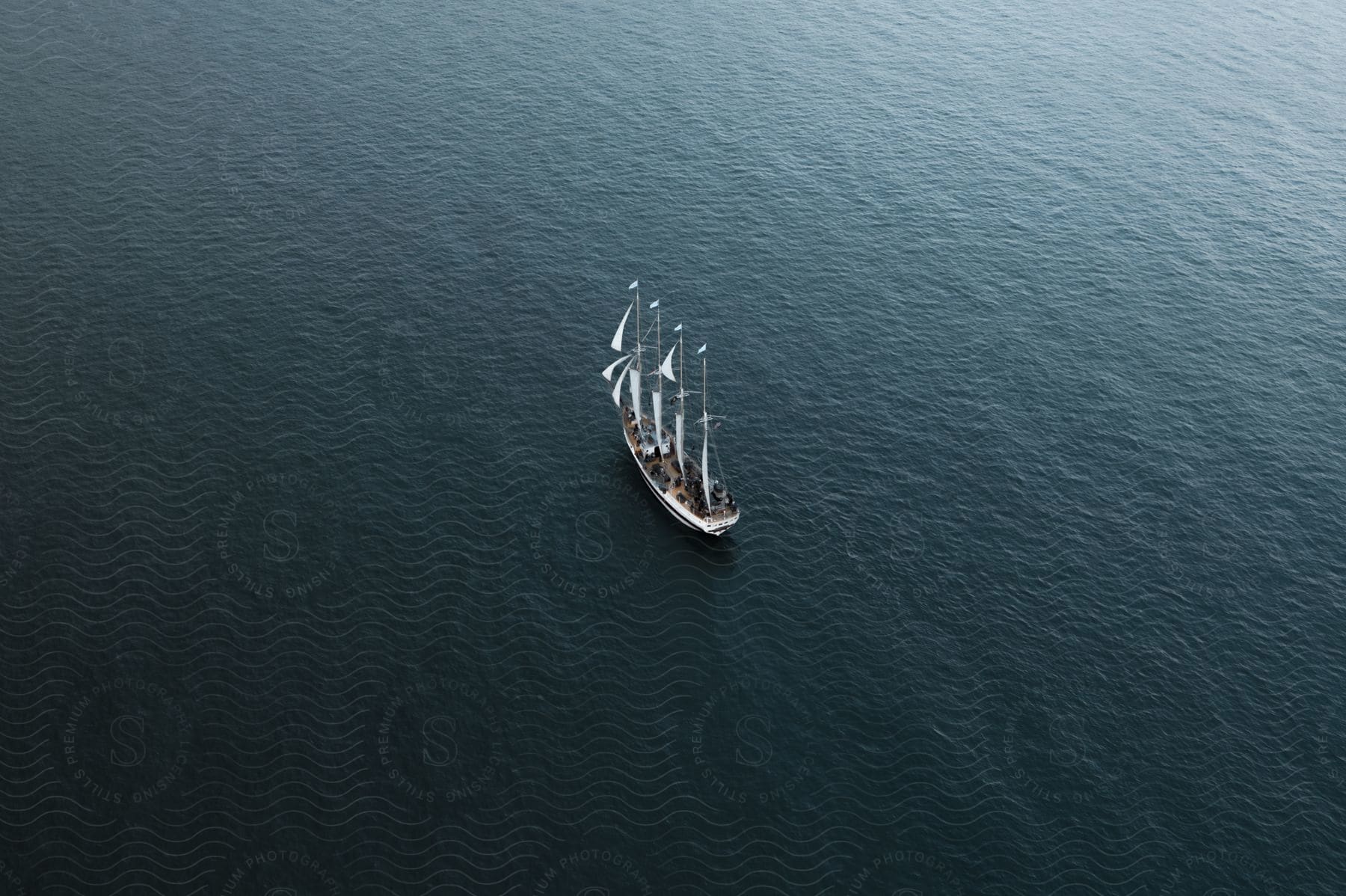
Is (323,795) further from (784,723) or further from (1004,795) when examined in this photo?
(1004,795)

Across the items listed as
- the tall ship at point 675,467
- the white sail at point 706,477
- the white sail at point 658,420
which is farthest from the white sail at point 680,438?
the white sail at point 658,420

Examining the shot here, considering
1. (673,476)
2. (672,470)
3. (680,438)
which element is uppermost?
(680,438)

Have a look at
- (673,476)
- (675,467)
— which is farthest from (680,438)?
(673,476)

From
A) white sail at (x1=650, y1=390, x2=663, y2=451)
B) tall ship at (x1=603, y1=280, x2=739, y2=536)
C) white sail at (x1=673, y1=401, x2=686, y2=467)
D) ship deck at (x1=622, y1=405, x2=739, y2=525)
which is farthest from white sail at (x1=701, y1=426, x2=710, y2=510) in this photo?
white sail at (x1=650, y1=390, x2=663, y2=451)

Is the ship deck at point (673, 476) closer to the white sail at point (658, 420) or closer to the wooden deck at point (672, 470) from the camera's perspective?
the wooden deck at point (672, 470)

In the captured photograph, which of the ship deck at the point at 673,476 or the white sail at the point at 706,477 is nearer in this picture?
the ship deck at the point at 673,476

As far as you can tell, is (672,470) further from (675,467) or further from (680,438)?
(680,438)

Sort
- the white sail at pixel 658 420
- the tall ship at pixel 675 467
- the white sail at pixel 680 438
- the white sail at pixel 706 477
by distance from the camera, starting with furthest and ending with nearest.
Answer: the white sail at pixel 658 420 → the white sail at pixel 680 438 → the white sail at pixel 706 477 → the tall ship at pixel 675 467

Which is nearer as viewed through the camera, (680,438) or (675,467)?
(680,438)

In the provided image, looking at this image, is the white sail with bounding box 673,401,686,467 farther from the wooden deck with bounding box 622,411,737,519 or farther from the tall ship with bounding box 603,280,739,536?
the wooden deck with bounding box 622,411,737,519

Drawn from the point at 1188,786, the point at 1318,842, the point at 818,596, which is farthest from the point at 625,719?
the point at 1318,842

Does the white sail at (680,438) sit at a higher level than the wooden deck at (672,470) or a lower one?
higher
